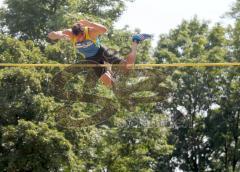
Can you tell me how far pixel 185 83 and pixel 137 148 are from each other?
678 cm

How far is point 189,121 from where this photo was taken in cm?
2503

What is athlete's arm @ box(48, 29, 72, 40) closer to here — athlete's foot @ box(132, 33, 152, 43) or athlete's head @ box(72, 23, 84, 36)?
athlete's head @ box(72, 23, 84, 36)

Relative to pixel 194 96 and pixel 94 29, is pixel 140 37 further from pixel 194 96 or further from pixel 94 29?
pixel 194 96

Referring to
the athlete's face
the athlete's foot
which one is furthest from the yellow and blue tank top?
the athlete's foot

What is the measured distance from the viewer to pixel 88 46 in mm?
7750

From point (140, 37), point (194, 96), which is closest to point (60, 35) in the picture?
point (140, 37)

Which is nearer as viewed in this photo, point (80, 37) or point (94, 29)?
point (94, 29)

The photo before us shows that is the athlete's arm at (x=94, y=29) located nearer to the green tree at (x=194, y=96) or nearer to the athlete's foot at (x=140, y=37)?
the athlete's foot at (x=140, y=37)

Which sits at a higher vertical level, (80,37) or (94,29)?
(94,29)

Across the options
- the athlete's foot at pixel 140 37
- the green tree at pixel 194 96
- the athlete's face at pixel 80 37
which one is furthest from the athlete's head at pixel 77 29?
the green tree at pixel 194 96

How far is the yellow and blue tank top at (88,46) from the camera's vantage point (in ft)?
25.3

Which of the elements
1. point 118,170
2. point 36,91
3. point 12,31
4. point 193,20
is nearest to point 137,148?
point 118,170

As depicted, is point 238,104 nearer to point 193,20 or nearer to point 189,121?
point 189,121

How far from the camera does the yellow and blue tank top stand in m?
7.70
